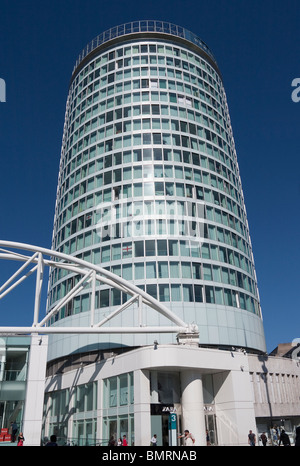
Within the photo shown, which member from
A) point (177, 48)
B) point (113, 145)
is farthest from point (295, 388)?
point (177, 48)

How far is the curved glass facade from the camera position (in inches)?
1859

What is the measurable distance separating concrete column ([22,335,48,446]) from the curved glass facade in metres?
12.8

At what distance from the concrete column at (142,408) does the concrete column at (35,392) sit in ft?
25.5

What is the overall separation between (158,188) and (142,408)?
29721 millimetres

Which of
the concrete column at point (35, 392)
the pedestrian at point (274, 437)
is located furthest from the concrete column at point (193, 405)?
the concrete column at point (35, 392)

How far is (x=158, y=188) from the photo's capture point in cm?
5238

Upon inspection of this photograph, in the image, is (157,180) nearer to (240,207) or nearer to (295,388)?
(240,207)

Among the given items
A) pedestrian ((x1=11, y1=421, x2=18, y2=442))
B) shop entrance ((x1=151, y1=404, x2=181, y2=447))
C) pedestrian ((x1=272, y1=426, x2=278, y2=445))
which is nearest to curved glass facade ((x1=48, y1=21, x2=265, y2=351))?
pedestrian ((x1=272, y1=426, x2=278, y2=445))

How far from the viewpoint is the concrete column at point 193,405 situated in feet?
102

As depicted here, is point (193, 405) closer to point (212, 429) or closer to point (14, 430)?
point (212, 429)

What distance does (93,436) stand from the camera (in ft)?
118

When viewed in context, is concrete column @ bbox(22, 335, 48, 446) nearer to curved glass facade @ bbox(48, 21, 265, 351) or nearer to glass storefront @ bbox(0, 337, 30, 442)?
glass storefront @ bbox(0, 337, 30, 442)
